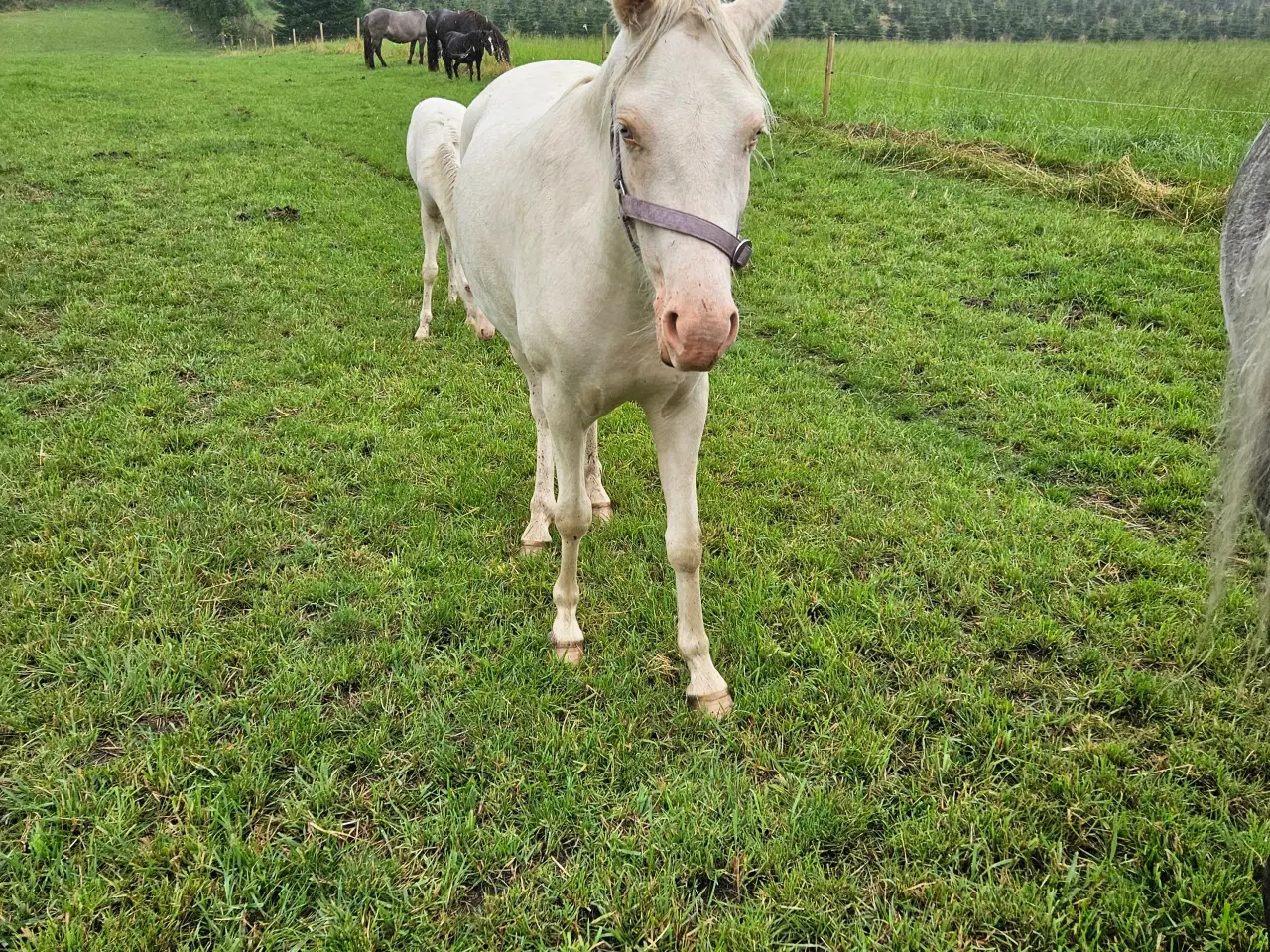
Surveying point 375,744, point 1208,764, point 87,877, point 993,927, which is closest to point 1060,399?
point 1208,764

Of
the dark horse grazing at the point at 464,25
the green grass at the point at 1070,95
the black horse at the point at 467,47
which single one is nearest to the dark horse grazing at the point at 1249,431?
the green grass at the point at 1070,95

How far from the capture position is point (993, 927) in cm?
186

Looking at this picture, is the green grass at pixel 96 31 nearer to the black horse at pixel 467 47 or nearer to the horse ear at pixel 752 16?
the black horse at pixel 467 47

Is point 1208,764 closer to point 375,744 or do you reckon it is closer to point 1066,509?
point 1066,509

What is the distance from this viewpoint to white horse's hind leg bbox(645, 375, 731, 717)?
243 cm

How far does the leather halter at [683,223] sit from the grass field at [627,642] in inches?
65.3

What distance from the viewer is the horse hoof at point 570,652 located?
2820mm

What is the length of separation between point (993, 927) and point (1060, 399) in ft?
12.3

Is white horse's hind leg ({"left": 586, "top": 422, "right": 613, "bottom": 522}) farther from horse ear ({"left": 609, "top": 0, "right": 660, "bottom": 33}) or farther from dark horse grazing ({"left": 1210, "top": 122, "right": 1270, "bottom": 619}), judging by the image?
dark horse grazing ({"left": 1210, "top": 122, "right": 1270, "bottom": 619})

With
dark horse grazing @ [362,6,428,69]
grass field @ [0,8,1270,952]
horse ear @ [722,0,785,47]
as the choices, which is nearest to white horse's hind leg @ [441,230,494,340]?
grass field @ [0,8,1270,952]

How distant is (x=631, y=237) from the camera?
1.91 meters

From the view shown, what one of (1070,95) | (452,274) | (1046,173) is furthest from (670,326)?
(1070,95)

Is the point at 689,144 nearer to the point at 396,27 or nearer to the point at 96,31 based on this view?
the point at 396,27

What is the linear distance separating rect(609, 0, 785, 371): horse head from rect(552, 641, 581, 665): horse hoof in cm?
154
